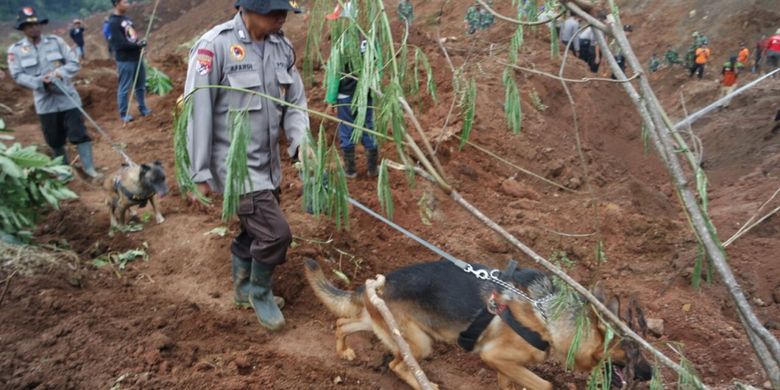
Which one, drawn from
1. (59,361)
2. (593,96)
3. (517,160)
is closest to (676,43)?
(593,96)

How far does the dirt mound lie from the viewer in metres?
3.68

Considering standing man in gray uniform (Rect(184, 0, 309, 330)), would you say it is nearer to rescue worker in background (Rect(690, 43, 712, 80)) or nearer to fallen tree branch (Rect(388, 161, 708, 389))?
fallen tree branch (Rect(388, 161, 708, 389))

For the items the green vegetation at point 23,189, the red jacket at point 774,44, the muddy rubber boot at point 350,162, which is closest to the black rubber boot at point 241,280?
the green vegetation at point 23,189

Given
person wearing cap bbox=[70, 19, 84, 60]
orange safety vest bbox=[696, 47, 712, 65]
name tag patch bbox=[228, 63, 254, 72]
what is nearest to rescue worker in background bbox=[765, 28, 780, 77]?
orange safety vest bbox=[696, 47, 712, 65]

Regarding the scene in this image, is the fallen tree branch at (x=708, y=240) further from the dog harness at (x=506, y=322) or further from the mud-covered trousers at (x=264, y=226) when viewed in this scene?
the mud-covered trousers at (x=264, y=226)

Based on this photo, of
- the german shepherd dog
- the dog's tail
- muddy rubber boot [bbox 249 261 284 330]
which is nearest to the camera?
the german shepherd dog

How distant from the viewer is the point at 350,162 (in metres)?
7.17

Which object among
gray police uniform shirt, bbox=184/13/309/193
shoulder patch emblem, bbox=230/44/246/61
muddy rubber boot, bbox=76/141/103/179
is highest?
shoulder patch emblem, bbox=230/44/246/61

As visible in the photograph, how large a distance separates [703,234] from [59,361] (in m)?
3.57

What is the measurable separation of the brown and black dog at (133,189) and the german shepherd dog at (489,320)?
3.21m

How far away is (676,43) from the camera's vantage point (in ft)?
62.1

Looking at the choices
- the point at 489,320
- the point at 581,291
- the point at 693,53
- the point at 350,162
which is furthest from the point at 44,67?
the point at 693,53

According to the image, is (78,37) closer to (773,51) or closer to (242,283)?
(242,283)

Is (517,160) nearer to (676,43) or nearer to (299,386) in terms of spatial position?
(299,386)
